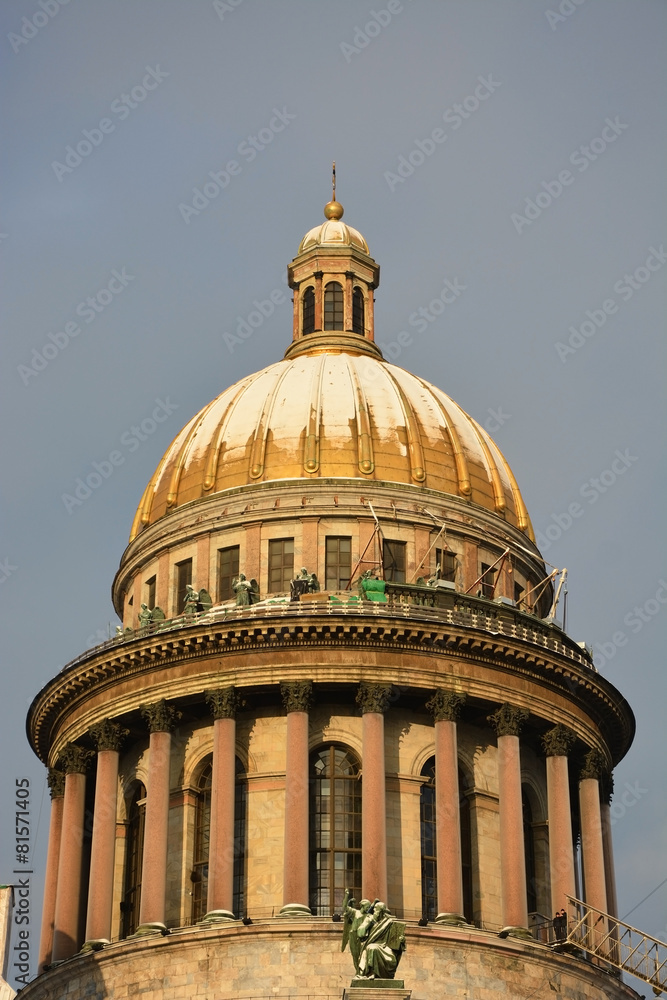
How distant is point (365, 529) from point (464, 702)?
Answer: 8915 millimetres

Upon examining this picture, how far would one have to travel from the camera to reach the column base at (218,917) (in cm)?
6512

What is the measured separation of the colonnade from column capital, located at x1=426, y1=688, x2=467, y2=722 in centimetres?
3

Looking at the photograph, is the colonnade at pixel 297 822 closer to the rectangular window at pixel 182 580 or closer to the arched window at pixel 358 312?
the rectangular window at pixel 182 580

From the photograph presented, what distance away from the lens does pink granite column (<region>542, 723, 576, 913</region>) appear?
6950 centimetres

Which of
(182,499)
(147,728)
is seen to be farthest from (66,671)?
(182,499)

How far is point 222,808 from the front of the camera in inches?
2630

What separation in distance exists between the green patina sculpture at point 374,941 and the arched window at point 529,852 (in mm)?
16101

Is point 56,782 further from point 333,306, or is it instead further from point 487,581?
point 333,306

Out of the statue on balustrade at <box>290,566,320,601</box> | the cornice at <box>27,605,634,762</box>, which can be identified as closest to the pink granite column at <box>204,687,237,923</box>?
the cornice at <box>27,605,634,762</box>

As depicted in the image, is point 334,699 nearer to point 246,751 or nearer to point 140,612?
point 246,751

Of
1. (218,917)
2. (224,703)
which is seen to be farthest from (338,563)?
(218,917)

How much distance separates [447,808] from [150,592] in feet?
56.1

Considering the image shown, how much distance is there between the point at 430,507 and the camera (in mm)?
76875

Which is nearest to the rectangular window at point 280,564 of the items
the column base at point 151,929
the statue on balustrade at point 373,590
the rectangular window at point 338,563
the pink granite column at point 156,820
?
the rectangular window at point 338,563
